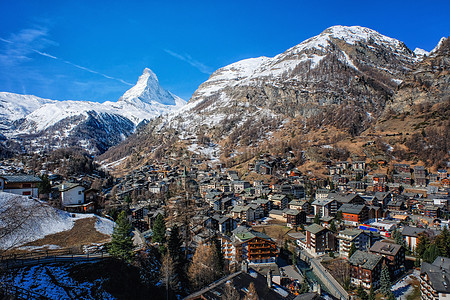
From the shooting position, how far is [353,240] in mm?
38188

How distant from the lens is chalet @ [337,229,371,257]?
3850 cm

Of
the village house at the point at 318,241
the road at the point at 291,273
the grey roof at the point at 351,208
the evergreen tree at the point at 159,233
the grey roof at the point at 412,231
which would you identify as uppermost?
the evergreen tree at the point at 159,233

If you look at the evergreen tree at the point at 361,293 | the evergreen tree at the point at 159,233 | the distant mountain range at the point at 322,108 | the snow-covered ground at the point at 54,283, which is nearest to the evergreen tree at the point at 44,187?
the evergreen tree at the point at 159,233

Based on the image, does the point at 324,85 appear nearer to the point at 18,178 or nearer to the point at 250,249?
the point at 250,249

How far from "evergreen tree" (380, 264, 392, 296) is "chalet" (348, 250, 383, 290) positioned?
3.88 ft

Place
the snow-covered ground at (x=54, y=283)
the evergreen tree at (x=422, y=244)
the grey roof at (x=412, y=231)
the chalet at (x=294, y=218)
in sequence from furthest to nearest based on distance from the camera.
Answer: the chalet at (x=294, y=218) < the grey roof at (x=412, y=231) < the evergreen tree at (x=422, y=244) < the snow-covered ground at (x=54, y=283)

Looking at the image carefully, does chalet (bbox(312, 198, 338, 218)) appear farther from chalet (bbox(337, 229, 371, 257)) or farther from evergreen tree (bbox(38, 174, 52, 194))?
evergreen tree (bbox(38, 174, 52, 194))

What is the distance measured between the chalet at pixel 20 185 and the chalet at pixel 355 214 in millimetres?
49576

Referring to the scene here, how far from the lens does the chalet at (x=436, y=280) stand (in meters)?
25.6

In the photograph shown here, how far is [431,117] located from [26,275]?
118 meters

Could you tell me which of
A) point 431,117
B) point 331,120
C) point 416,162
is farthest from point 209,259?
point 331,120

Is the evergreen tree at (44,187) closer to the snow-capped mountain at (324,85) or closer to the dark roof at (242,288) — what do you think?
the dark roof at (242,288)

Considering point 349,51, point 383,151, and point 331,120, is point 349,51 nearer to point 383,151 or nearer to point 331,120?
point 331,120

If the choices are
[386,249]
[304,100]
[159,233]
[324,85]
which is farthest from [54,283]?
[324,85]
